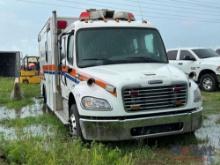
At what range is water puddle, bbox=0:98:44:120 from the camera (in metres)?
13.3

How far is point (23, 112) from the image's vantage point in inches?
560

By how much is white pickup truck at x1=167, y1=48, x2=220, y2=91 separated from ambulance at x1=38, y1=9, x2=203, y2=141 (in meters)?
8.79

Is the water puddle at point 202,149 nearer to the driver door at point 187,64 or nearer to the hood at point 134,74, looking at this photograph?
the hood at point 134,74

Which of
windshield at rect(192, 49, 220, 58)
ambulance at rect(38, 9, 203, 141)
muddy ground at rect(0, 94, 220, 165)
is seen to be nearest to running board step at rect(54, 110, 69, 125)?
ambulance at rect(38, 9, 203, 141)

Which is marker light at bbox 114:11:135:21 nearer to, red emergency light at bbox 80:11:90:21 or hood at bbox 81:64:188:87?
red emergency light at bbox 80:11:90:21

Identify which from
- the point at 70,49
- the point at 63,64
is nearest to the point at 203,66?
the point at 63,64

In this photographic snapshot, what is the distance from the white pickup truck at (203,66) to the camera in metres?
17.8

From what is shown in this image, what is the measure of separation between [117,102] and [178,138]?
1791 mm

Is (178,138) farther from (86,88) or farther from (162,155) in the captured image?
(86,88)

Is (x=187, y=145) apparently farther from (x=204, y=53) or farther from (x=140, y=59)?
(x=204, y=53)

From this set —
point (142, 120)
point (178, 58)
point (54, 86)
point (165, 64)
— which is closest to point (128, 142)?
point (142, 120)

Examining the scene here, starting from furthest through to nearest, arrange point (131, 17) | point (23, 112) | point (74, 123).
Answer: point (23, 112) → point (131, 17) → point (74, 123)

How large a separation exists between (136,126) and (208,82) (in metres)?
11.3

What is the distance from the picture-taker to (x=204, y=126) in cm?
1001
